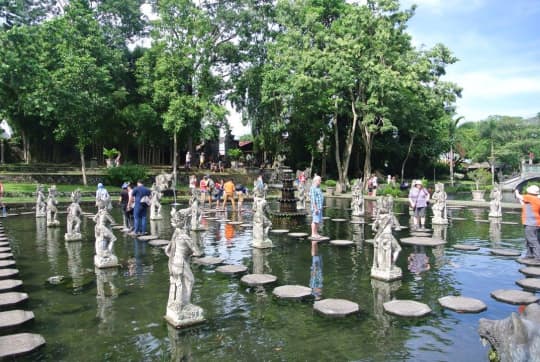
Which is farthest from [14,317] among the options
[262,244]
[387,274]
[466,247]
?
[466,247]

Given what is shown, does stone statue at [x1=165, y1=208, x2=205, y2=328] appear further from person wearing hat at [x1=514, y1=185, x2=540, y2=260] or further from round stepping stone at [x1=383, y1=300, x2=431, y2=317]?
person wearing hat at [x1=514, y1=185, x2=540, y2=260]

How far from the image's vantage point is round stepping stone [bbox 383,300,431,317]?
20.4 ft

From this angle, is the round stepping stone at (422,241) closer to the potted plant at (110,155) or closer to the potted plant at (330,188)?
the potted plant at (330,188)

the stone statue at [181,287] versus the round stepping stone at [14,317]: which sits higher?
the stone statue at [181,287]

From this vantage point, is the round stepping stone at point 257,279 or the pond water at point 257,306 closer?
the pond water at point 257,306

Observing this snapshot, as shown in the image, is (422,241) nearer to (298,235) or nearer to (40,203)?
(298,235)

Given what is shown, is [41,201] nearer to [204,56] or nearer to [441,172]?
Result: [204,56]

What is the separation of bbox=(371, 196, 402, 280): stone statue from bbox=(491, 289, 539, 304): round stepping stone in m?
1.80

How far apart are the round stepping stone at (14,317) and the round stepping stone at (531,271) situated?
30.4 ft

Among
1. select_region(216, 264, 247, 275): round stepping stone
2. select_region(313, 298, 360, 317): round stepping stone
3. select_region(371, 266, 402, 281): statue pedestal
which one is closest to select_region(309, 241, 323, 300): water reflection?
select_region(313, 298, 360, 317): round stepping stone

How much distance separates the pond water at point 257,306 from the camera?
510cm

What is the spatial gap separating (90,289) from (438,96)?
3409 centimetres

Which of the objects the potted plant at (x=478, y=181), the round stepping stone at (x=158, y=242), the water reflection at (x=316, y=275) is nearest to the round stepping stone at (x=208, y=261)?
the water reflection at (x=316, y=275)

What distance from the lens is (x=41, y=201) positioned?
63.8 ft
